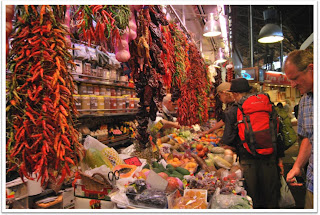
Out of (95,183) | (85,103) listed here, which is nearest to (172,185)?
(95,183)

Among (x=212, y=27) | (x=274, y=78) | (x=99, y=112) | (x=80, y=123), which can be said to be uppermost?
(x=212, y=27)

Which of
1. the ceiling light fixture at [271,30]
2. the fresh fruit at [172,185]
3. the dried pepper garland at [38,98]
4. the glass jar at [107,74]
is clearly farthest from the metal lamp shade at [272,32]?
the dried pepper garland at [38,98]

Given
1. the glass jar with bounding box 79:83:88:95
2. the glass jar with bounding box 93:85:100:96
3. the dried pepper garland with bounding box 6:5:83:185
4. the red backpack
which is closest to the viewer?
the dried pepper garland with bounding box 6:5:83:185

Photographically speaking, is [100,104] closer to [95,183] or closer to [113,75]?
[113,75]

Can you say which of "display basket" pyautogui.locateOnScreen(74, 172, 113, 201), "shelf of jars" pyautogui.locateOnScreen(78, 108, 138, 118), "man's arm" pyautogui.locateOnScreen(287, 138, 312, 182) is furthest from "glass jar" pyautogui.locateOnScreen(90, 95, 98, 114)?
"man's arm" pyautogui.locateOnScreen(287, 138, 312, 182)

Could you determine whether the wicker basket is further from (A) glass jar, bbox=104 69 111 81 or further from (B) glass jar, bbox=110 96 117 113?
(A) glass jar, bbox=104 69 111 81

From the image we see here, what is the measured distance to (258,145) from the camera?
283 cm

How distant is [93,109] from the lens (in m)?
3.99

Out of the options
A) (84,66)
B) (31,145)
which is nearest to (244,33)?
(84,66)

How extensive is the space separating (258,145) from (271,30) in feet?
17.0

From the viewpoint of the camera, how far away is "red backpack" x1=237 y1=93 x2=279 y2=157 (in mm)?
2809

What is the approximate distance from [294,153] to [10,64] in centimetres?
946

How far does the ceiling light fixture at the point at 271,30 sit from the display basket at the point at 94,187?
6.58 m

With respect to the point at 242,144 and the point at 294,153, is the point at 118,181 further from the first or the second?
the point at 294,153
